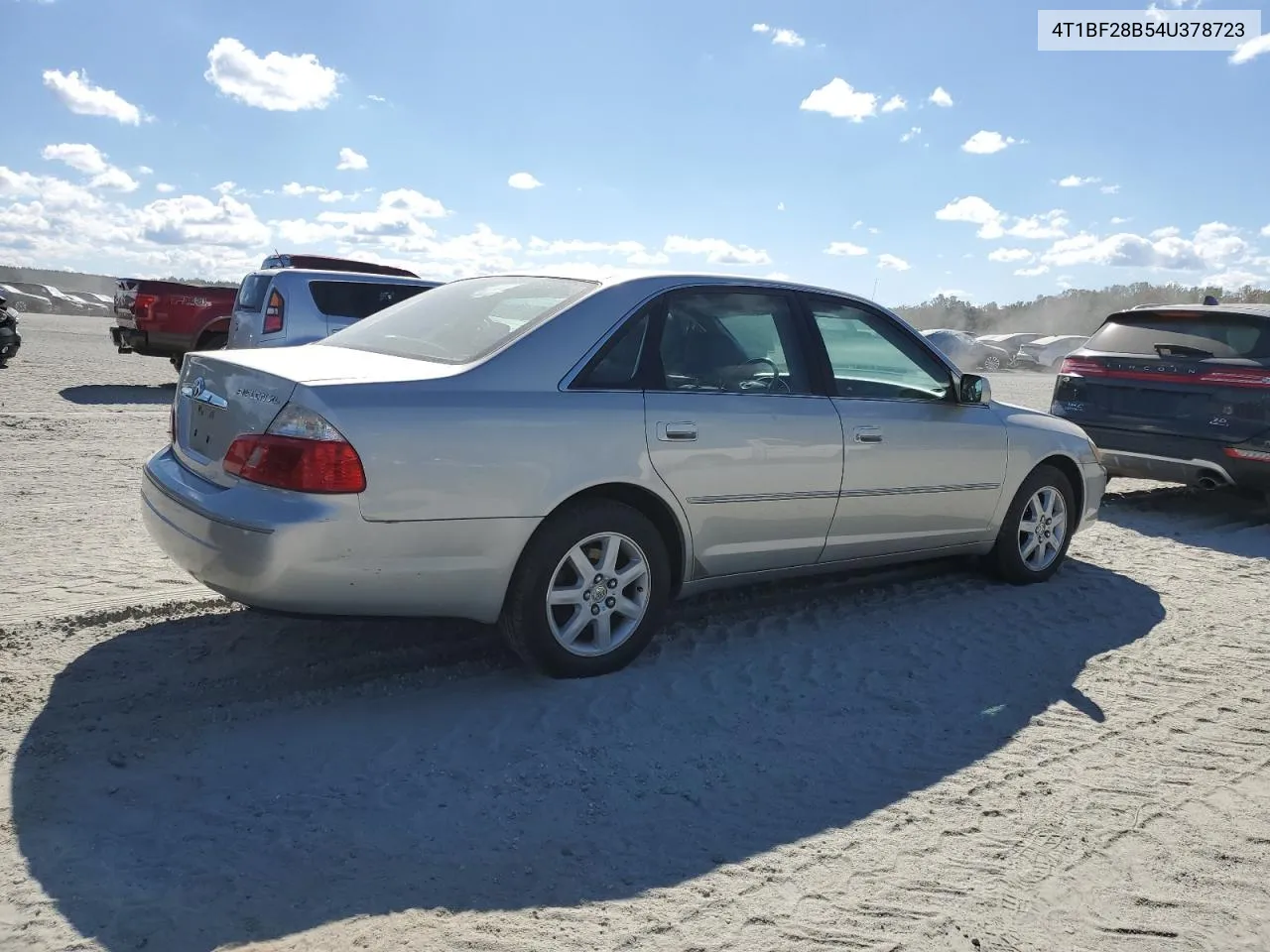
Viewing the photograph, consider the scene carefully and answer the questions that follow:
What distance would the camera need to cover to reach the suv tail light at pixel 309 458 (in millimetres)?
3570

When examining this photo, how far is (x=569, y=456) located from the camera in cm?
400

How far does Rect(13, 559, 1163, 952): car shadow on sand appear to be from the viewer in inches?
110

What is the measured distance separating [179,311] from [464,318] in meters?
11.7

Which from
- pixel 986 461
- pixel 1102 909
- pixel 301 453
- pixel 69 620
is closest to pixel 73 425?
pixel 69 620

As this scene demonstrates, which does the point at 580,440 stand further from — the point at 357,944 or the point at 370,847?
the point at 357,944

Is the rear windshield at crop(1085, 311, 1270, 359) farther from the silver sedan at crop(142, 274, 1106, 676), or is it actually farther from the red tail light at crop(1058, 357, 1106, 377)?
the silver sedan at crop(142, 274, 1106, 676)

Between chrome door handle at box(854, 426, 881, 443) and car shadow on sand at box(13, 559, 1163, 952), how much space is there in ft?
2.98

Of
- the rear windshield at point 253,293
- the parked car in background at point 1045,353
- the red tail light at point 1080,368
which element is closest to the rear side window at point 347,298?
the rear windshield at point 253,293

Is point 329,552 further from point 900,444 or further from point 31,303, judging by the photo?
point 31,303

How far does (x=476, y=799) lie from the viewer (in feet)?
10.7

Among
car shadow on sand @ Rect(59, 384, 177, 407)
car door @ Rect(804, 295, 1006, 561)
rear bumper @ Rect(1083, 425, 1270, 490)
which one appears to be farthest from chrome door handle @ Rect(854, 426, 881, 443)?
car shadow on sand @ Rect(59, 384, 177, 407)

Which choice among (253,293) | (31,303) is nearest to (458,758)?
(253,293)

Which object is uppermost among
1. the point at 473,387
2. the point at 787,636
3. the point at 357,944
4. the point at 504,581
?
the point at 473,387

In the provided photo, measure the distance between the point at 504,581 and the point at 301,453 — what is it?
88 cm
